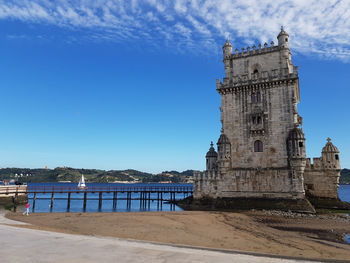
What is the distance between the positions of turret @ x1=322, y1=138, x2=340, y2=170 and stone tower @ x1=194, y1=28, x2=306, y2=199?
16.1 feet

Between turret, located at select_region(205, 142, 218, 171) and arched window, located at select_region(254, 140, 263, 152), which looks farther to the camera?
turret, located at select_region(205, 142, 218, 171)

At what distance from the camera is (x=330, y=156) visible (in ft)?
102

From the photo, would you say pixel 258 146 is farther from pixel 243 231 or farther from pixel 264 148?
pixel 243 231

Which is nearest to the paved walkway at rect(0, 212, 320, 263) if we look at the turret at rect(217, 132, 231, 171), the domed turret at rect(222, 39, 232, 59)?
the turret at rect(217, 132, 231, 171)

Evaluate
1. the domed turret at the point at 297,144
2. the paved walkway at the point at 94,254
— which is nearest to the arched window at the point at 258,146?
the domed turret at the point at 297,144

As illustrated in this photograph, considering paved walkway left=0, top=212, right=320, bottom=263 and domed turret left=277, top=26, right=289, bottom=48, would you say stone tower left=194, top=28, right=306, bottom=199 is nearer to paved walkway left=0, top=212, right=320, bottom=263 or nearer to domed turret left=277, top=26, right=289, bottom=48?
domed turret left=277, top=26, right=289, bottom=48

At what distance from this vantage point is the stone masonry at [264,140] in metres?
29.6

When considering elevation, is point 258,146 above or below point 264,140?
below

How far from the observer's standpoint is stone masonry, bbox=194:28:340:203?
97.0ft

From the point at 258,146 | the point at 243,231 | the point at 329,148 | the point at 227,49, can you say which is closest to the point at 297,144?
the point at 258,146

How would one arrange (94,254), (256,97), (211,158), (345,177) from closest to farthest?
1. (94,254)
2. (256,97)
3. (211,158)
4. (345,177)

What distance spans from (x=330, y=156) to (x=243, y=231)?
1959 cm

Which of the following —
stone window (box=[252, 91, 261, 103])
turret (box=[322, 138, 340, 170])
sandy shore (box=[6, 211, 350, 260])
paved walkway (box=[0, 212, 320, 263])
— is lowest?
sandy shore (box=[6, 211, 350, 260])

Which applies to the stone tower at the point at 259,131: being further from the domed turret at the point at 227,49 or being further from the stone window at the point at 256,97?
the domed turret at the point at 227,49
